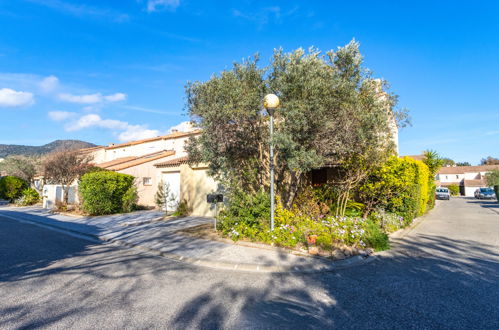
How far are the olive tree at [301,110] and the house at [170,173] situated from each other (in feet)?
5.20

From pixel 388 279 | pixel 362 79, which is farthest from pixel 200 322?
pixel 362 79

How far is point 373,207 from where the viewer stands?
420 inches

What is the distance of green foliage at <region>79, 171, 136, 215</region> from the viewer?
44.6 feet

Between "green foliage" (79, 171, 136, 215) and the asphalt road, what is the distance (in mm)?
7122

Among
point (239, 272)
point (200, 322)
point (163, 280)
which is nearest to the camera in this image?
point (200, 322)

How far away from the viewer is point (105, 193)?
545 inches

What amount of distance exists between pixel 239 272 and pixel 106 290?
2.45 meters

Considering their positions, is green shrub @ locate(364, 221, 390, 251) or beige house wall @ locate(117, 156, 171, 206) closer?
green shrub @ locate(364, 221, 390, 251)

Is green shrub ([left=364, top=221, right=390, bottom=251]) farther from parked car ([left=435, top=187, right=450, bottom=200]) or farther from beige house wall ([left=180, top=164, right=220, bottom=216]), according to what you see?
parked car ([left=435, top=187, right=450, bottom=200])

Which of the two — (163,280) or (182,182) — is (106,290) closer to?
(163,280)

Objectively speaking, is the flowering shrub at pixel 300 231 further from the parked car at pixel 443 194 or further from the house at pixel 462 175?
the house at pixel 462 175

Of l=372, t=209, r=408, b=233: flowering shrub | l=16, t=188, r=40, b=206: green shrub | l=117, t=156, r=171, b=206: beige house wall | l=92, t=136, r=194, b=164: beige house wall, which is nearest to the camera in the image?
l=372, t=209, r=408, b=233: flowering shrub

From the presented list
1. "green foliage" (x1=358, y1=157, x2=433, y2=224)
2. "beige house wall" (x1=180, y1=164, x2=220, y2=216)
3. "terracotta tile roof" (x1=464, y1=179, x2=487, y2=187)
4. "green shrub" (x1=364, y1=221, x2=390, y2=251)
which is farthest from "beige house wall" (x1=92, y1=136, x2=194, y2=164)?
"terracotta tile roof" (x1=464, y1=179, x2=487, y2=187)

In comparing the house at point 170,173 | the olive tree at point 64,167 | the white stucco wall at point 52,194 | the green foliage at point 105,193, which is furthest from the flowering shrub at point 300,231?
the white stucco wall at point 52,194
